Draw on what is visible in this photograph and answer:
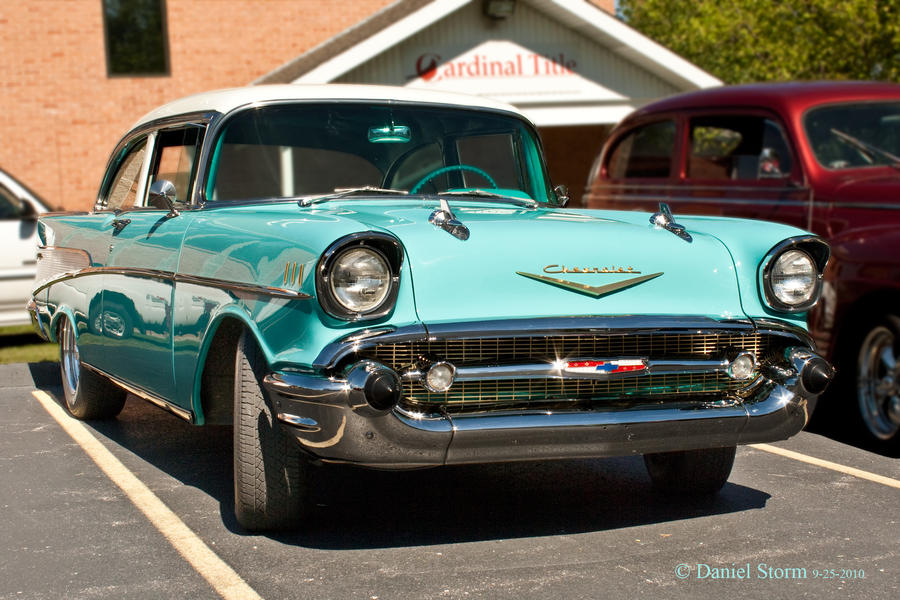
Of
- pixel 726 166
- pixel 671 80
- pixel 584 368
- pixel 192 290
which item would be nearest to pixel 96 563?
pixel 192 290

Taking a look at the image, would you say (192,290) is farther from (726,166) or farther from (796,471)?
(726,166)

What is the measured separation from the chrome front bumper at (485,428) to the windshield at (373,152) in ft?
4.76

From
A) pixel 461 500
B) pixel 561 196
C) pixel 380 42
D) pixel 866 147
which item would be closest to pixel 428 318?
pixel 461 500

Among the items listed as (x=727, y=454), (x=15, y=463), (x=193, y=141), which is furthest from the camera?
(x=15, y=463)

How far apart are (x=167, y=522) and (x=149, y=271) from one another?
1128mm

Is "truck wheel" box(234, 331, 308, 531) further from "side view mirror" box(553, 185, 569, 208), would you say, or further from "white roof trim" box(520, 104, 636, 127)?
"white roof trim" box(520, 104, 636, 127)

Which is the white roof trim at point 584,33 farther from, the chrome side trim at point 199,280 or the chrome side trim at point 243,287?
the chrome side trim at point 243,287

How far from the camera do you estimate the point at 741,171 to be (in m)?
7.78

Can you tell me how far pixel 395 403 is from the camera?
3.85 metres

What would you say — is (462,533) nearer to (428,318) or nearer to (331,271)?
(428,318)

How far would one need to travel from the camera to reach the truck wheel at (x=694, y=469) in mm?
4996

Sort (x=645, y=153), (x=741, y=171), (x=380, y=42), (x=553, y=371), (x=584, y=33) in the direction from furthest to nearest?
(x=584, y=33) → (x=380, y=42) → (x=645, y=153) → (x=741, y=171) → (x=553, y=371)

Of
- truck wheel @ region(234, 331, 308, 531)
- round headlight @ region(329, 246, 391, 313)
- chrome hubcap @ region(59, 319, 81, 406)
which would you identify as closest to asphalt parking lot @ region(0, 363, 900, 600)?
truck wheel @ region(234, 331, 308, 531)

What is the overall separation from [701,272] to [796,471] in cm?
172
